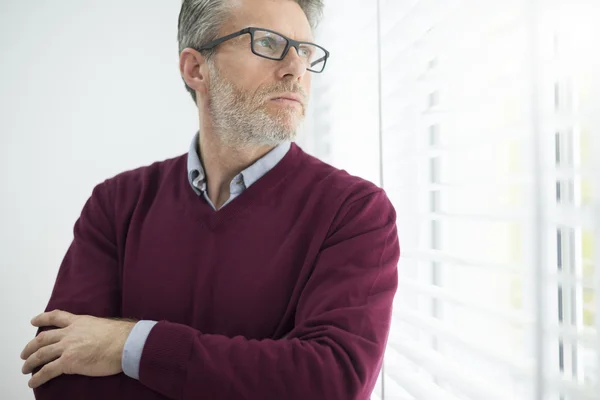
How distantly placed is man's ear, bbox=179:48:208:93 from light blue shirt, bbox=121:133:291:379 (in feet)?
0.48

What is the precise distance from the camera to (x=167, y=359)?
920mm

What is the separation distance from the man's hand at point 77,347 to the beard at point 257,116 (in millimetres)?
512

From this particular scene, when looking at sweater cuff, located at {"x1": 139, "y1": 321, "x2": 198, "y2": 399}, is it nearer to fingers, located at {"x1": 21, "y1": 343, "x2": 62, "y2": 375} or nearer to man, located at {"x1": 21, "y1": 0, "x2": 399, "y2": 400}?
man, located at {"x1": 21, "y1": 0, "x2": 399, "y2": 400}

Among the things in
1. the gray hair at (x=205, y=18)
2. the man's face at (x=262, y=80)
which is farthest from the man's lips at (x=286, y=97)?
the gray hair at (x=205, y=18)

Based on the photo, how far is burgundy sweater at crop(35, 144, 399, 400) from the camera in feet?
2.95

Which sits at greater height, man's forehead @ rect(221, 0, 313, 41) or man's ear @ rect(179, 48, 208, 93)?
man's forehead @ rect(221, 0, 313, 41)

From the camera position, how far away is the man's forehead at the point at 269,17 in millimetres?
1191

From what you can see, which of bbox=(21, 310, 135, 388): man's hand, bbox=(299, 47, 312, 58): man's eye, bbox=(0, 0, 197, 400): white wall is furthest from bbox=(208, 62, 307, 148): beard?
bbox=(0, 0, 197, 400): white wall

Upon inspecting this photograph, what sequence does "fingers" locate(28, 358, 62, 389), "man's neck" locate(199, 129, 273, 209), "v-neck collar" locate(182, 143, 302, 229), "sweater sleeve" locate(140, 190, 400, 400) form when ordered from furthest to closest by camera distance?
"man's neck" locate(199, 129, 273, 209) < "v-neck collar" locate(182, 143, 302, 229) < "fingers" locate(28, 358, 62, 389) < "sweater sleeve" locate(140, 190, 400, 400)

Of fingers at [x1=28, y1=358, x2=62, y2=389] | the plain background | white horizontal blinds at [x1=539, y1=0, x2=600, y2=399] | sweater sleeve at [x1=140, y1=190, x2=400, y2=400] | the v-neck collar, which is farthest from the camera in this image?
the plain background

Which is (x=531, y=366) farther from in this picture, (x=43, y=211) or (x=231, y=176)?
(x=43, y=211)

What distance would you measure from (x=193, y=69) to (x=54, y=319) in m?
0.72

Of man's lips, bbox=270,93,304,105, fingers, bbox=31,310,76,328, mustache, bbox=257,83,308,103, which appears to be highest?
mustache, bbox=257,83,308,103

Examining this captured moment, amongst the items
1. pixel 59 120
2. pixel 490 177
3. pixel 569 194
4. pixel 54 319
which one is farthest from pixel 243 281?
pixel 59 120
